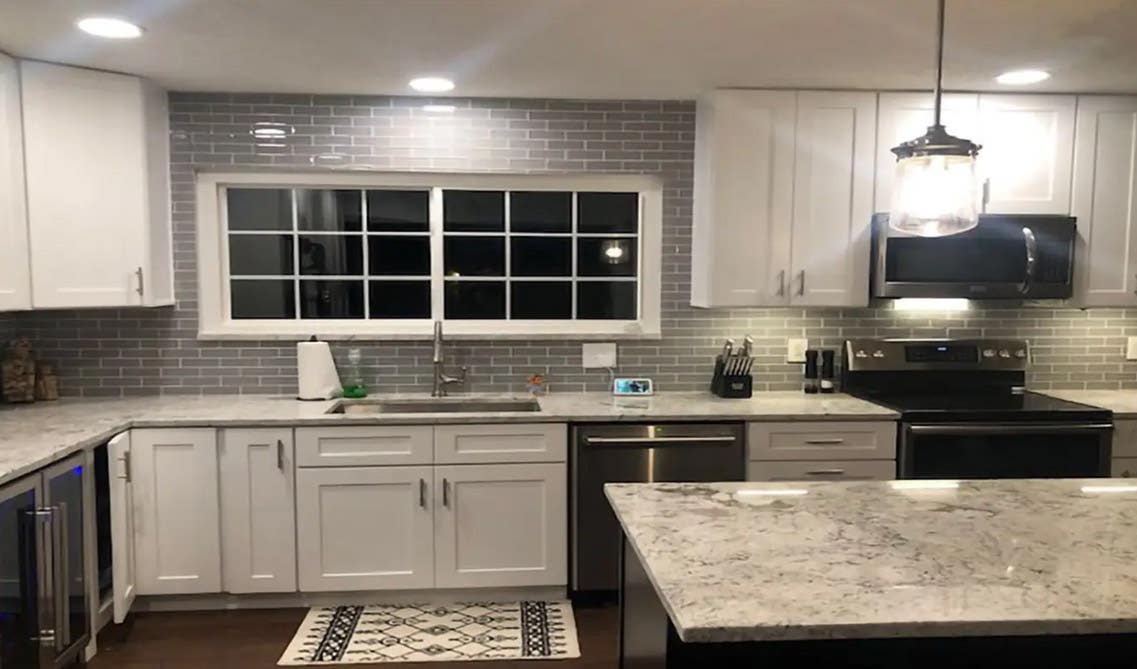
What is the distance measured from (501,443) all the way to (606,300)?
102 cm

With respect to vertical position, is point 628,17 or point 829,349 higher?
point 628,17

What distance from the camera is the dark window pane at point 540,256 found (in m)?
3.97

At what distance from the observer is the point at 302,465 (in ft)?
10.8

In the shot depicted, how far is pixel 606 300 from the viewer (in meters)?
4.03

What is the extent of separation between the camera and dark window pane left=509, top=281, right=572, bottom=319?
3990 millimetres

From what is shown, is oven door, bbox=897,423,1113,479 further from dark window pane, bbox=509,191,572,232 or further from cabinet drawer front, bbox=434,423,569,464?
dark window pane, bbox=509,191,572,232

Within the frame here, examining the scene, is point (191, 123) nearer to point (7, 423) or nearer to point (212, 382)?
point (212, 382)

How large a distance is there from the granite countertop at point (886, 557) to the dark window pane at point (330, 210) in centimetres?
225

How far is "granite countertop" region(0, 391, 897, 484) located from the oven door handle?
0.56 ft

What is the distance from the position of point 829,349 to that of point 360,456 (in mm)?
2225

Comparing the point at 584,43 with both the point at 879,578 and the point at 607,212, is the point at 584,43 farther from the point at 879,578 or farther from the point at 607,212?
the point at 879,578

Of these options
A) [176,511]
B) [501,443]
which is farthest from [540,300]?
[176,511]

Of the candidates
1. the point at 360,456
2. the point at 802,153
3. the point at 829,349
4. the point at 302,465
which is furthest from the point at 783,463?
the point at 302,465

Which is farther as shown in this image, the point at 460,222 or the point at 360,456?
the point at 460,222
